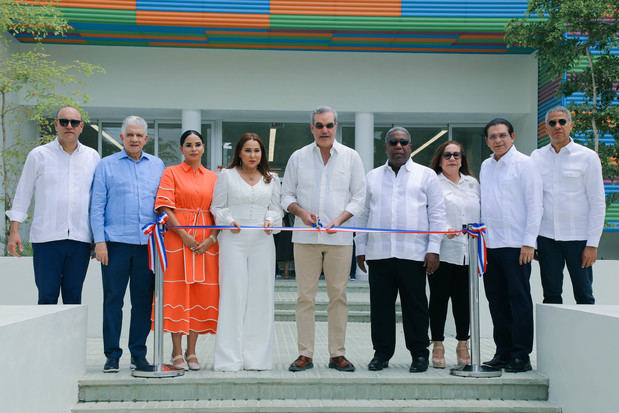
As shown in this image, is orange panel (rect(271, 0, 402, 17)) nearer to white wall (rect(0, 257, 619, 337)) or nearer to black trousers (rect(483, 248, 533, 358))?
white wall (rect(0, 257, 619, 337))

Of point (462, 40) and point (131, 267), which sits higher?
point (462, 40)

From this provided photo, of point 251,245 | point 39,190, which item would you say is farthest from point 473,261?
point 39,190

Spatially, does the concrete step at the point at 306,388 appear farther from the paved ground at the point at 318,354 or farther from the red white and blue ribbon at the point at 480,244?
the red white and blue ribbon at the point at 480,244

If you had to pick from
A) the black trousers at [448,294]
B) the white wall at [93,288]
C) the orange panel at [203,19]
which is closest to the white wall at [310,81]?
the orange panel at [203,19]

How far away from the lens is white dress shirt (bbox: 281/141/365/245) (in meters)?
4.96

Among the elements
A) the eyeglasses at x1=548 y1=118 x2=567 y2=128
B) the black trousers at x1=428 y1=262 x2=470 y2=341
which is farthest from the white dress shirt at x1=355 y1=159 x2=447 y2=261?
the eyeglasses at x1=548 y1=118 x2=567 y2=128

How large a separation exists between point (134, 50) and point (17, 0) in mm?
2388

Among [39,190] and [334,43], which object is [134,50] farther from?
[39,190]

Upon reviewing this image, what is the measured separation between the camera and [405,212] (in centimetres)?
498

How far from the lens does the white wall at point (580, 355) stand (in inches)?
154

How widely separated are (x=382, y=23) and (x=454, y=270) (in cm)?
675

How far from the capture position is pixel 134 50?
465 inches

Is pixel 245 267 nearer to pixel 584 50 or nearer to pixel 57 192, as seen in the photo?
pixel 57 192

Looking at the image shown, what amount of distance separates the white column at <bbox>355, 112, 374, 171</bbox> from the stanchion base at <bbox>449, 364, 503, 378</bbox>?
7.48 m
